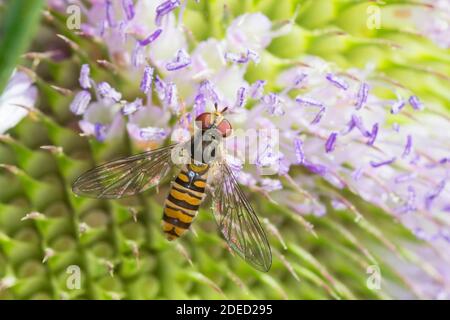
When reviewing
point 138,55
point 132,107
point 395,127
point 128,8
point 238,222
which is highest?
point 128,8

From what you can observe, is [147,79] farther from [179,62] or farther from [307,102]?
[307,102]

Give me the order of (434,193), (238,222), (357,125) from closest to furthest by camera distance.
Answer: (238,222) < (357,125) < (434,193)

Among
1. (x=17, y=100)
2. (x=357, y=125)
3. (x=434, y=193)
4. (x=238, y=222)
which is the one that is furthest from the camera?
(x=434, y=193)

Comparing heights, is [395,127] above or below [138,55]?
below

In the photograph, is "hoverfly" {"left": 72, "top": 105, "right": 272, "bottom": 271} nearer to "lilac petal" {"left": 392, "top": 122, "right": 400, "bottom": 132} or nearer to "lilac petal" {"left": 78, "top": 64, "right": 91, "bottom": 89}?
"lilac petal" {"left": 78, "top": 64, "right": 91, "bottom": 89}

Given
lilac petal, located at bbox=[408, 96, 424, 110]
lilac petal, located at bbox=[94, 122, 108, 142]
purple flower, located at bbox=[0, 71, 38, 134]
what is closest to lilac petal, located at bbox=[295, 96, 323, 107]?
lilac petal, located at bbox=[408, 96, 424, 110]

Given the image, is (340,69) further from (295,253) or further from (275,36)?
(295,253)

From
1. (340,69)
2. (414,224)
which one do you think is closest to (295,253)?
(414,224)

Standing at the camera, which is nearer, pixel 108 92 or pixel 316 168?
pixel 108 92

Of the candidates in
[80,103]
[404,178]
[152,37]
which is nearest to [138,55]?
[152,37]
